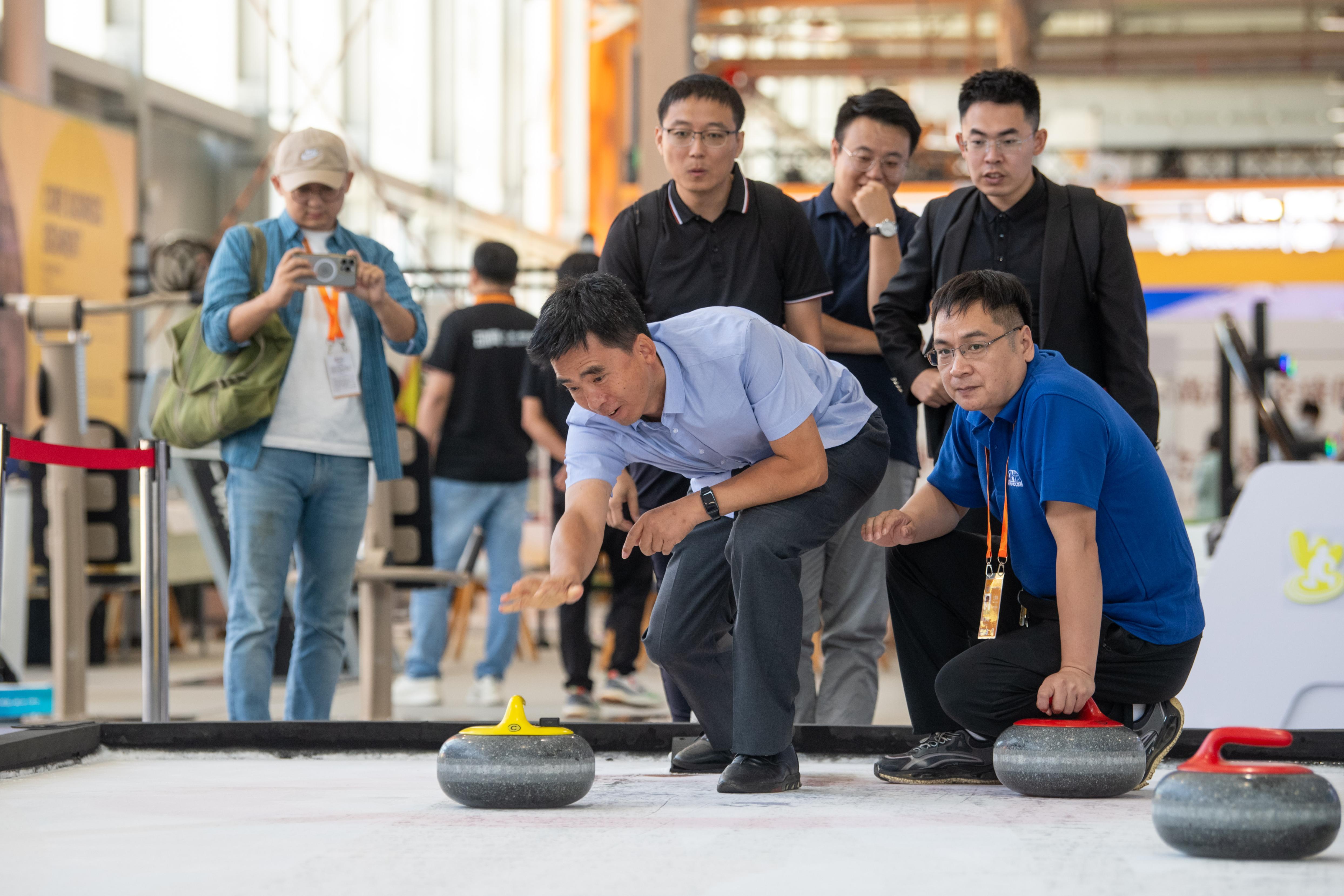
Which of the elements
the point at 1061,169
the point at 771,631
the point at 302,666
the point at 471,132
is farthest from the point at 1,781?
the point at 1061,169

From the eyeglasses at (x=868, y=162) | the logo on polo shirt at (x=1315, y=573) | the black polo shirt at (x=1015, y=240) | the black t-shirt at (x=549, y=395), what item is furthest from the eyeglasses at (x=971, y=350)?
the black t-shirt at (x=549, y=395)

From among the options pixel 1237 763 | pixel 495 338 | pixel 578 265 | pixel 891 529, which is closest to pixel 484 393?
pixel 495 338

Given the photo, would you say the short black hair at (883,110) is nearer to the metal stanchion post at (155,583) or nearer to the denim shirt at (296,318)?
the denim shirt at (296,318)

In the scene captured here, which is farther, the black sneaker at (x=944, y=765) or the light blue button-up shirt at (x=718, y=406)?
the black sneaker at (x=944, y=765)

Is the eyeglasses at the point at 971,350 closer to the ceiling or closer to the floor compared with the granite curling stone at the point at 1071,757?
closer to the ceiling

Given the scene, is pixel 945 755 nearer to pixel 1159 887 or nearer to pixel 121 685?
pixel 1159 887

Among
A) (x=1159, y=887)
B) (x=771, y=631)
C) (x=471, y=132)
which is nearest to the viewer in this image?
(x=1159, y=887)

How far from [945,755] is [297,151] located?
202cm

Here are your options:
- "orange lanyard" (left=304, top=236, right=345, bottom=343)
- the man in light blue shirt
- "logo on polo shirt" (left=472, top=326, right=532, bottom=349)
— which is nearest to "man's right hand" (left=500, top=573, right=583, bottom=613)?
the man in light blue shirt

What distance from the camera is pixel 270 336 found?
352 cm

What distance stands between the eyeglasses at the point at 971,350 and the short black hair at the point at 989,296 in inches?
0.7

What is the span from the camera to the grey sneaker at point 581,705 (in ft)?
16.4

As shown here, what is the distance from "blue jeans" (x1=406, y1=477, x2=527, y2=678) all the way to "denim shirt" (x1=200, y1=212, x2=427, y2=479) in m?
1.69

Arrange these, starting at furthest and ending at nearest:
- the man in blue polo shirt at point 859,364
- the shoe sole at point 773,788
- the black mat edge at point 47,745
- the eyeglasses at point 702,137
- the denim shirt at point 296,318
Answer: the denim shirt at point 296,318 < the man in blue polo shirt at point 859,364 < the eyeglasses at point 702,137 < the black mat edge at point 47,745 < the shoe sole at point 773,788
